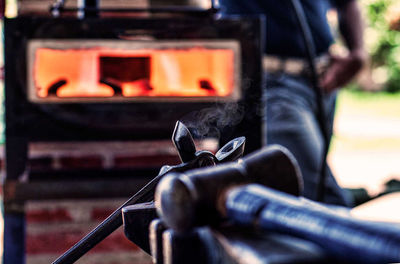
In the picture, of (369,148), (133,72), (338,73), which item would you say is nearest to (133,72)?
(133,72)

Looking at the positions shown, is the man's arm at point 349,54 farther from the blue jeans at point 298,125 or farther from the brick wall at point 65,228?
the brick wall at point 65,228

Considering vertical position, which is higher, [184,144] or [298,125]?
[184,144]

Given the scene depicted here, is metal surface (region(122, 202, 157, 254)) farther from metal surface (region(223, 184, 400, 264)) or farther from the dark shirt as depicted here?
the dark shirt

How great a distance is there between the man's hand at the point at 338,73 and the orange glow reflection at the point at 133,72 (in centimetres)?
35

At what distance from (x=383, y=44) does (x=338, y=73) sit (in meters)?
9.74

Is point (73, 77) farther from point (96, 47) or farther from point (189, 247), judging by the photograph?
point (189, 247)

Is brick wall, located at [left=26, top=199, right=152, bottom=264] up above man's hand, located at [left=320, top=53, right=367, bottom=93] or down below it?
below

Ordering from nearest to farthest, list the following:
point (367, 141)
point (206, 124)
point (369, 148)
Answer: point (206, 124) < point (369, 148) < point (367, 141)

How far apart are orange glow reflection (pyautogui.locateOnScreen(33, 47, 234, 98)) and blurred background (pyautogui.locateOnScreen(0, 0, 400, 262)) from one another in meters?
0.17

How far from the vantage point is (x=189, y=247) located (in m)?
0.27

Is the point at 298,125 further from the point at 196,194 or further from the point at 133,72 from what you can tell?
the point at 196,194

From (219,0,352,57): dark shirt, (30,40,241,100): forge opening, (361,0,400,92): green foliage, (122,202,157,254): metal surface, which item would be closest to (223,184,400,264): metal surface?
(122,202,157,254): metal surface

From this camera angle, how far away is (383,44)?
10.8 metres

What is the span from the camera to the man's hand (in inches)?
63.8
